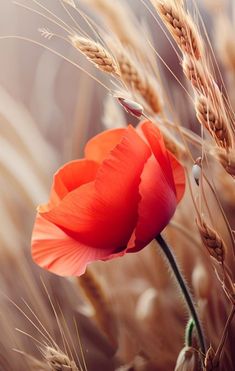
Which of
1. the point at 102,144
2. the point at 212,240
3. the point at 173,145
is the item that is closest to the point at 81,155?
the point at 102,144

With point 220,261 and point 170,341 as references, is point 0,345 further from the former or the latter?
point 220,261

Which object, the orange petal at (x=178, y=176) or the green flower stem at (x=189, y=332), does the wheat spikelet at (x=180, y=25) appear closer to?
the orange petal at (x=178, y=176)

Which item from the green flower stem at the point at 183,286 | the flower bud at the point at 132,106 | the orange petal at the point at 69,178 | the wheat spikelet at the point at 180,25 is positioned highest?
the wheat spikelet at the point at 180,25

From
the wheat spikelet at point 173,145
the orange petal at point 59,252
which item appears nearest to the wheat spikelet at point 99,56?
the wheat spikelet at point 173,145

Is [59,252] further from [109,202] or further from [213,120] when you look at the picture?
[213,120]

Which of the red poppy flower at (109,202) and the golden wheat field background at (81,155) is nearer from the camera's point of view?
the red poppy flower at (109,202)

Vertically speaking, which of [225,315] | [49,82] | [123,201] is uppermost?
[49,82]

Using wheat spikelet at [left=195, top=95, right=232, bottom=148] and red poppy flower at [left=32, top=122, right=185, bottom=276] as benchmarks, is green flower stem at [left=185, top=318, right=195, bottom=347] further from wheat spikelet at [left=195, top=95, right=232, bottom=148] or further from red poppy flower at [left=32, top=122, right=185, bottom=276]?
wheat spikelet at [left=195, top=95, right=232, bottom=148]

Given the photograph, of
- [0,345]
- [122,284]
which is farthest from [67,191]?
[0,345]
